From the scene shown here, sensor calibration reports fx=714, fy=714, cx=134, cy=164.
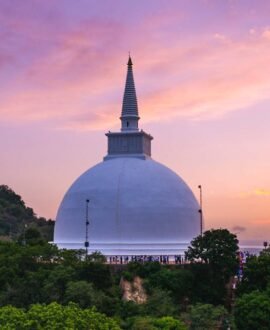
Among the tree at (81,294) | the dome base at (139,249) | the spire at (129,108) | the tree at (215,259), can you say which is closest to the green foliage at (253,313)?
the tree at (215,259)

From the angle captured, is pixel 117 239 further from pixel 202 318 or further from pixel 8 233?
pixel 8 233

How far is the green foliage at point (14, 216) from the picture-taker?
373 feet

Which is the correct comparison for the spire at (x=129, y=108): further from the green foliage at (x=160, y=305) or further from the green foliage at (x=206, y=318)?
the green foliage at (x=206, y=318)

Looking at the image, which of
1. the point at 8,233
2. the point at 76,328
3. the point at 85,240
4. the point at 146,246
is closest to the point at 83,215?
the point at 85,240

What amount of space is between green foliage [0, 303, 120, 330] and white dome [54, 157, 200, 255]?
2803 cm

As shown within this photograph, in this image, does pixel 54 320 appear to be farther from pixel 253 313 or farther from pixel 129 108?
pixel 129 108

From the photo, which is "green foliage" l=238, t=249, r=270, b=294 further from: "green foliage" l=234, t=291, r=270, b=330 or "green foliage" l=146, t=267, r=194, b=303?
"green foliage" l=234, t=291, r=270, b=330

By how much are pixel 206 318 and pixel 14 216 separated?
8165 centimetres

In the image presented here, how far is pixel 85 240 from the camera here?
67.2 m

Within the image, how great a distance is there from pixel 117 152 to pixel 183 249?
13638 mm

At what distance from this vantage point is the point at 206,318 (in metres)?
46.2

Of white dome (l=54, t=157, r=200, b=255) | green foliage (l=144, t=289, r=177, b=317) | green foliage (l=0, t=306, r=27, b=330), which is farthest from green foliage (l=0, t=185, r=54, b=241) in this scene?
green foliage (l=0, t=306, r=27, b=330)

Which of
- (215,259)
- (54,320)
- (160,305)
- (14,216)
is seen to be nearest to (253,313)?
(160,305)

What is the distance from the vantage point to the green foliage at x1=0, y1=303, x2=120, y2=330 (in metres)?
35.5
